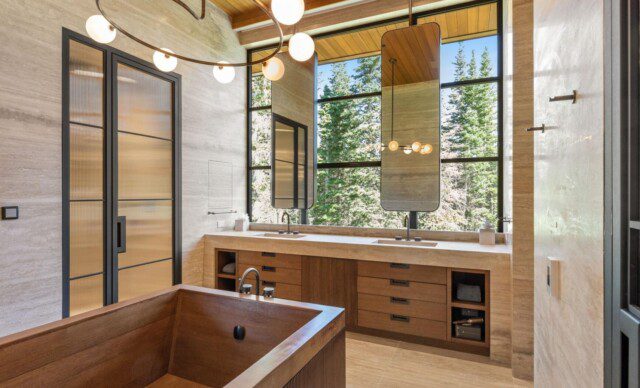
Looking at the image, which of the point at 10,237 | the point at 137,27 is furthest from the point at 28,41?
the point at 10,237

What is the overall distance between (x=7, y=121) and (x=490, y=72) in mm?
4220

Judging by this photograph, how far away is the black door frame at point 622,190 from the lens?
0.66 m

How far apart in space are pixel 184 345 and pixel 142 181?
213cm

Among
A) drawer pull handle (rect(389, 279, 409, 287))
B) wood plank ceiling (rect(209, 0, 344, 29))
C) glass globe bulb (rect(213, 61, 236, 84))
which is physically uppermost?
wood plank ceiling (rect(209, 0, 344, 29))

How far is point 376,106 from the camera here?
13.1 feet

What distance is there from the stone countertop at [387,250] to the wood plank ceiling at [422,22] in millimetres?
2276

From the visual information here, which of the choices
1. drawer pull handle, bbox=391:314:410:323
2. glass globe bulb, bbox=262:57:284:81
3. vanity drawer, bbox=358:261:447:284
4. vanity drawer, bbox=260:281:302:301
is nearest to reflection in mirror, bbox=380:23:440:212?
vanity drawer, bbox=358:261:447:284

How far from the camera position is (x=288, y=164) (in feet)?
14.6

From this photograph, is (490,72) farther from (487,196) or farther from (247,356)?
(247,356)

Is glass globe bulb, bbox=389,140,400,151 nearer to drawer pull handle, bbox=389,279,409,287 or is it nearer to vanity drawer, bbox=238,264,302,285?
drawer pull handle, bbox=389,279,409,287

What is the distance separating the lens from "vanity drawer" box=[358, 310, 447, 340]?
2.91 meters

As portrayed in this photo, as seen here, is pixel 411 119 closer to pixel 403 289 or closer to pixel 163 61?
pixel 403 289

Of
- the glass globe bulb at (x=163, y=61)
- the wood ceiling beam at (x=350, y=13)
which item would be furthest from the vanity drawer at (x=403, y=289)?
the wood ceiling beam at (x=350, y=13)

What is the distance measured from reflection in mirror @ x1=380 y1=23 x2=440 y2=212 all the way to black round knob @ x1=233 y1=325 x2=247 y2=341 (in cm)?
259
